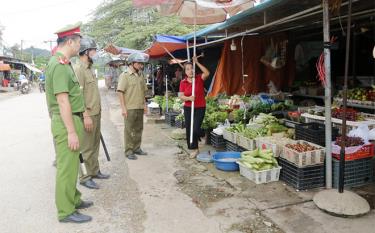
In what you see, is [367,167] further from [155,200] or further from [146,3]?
[146,3]

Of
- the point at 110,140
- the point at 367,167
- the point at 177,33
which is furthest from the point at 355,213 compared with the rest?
the point at 177,33

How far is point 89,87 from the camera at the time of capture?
223 inches

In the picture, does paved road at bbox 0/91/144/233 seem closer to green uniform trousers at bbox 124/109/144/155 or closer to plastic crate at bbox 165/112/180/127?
green uniform trousers at bbox 124/109/144/155

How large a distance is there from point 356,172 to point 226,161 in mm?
1968

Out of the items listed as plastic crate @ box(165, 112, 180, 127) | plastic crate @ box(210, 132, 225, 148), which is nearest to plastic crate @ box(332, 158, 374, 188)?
plastic crate @ box(210, 132, 225, 148)

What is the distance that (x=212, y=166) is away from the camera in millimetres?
6562

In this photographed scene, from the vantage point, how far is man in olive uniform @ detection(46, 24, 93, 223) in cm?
402

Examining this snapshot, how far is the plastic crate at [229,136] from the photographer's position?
6.96 meters

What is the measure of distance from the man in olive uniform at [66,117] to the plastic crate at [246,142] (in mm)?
3080

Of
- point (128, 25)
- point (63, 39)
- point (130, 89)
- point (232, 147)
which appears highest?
point (128, 25)

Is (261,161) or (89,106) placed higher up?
(89,106)

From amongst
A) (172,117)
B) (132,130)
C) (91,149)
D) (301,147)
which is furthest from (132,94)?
(172,117)

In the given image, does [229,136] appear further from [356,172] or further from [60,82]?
[60,82]

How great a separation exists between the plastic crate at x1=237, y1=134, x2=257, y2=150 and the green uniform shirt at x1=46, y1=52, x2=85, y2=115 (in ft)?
10.3
